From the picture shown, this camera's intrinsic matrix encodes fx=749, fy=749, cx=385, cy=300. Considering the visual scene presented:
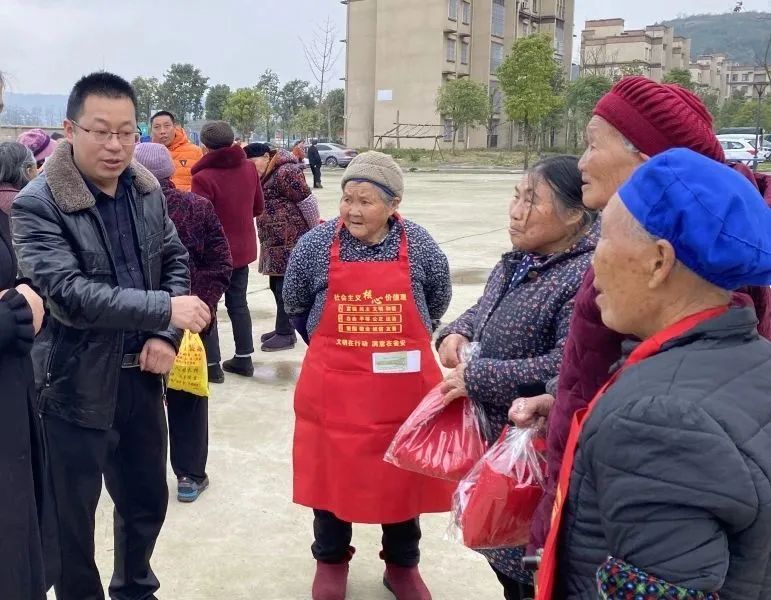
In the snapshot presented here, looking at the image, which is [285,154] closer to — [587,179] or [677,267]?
[587,179]

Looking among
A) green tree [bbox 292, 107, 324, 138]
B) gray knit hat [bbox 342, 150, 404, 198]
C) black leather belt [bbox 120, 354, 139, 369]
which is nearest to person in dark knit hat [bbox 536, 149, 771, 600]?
gray knit hat [bbox 342, 150, 404, 198]

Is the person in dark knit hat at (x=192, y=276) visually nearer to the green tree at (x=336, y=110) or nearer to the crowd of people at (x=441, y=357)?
the crowd of people at (x=441, y=357)

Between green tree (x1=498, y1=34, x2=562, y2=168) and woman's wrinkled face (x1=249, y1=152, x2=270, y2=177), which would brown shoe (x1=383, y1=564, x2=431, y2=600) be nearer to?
woman's wrinkled face (x1=249, y1=152, x2=270, y2=177)

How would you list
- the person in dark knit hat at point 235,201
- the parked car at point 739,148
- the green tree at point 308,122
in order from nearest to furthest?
the person in dark knit hat at point 235,201 < the parked car at point 739,148 < the green tree at point 308,122

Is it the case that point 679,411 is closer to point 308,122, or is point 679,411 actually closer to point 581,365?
point 581,365

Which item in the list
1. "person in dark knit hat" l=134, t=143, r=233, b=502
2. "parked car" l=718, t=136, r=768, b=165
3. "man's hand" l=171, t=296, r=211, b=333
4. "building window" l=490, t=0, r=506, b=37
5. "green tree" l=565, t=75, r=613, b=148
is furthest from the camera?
"building window" l=490, t=0, r=506, b=37

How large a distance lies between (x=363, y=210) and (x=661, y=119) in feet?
3.98

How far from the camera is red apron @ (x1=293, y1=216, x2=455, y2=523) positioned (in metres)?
2.63

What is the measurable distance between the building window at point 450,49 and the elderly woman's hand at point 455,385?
160ft

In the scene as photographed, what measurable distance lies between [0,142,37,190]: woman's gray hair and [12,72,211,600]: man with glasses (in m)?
0.89

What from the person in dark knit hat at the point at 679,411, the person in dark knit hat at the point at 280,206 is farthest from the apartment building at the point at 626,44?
the person in dark knit hat at the point at 679,411

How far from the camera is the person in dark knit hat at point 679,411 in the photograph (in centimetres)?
103

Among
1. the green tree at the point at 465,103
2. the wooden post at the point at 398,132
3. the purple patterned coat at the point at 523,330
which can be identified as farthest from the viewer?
the wooden post at the point at 398,132

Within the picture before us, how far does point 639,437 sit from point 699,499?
4.5 inches
